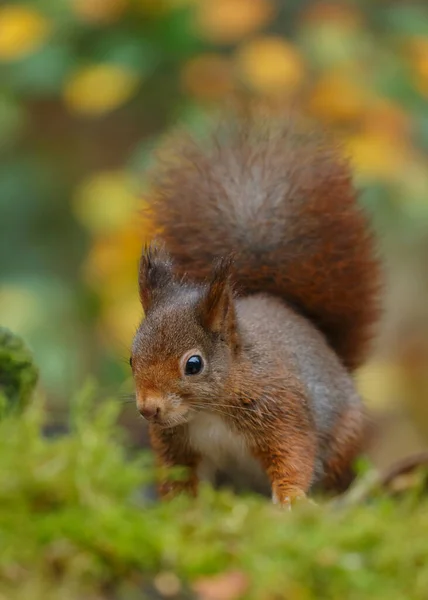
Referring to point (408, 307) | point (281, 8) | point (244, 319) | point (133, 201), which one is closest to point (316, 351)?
point (244, 319)

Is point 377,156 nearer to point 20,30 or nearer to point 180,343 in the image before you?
point 20,30

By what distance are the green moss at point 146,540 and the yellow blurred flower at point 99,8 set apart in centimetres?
265

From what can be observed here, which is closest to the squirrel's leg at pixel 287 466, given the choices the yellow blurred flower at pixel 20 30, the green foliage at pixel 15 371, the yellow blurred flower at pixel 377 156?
the green foliage at pixel 15 371

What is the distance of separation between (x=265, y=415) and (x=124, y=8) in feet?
7.36

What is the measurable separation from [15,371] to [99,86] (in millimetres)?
2078

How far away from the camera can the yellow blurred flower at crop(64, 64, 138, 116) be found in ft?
10.8

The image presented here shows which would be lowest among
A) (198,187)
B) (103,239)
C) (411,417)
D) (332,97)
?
(411,417)

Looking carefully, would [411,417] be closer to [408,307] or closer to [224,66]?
[408,307]

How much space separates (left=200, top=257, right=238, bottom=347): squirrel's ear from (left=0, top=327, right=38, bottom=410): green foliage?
11.0 inches

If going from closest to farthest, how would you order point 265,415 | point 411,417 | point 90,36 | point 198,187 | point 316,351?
point 265,415, point 316,351, point 198,187, point 90,36, point 411,417

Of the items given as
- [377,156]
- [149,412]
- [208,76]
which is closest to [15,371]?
[149,412]

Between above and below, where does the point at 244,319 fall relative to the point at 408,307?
above

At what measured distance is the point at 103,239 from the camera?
3.32 metres

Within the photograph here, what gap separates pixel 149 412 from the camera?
1.37 meters
